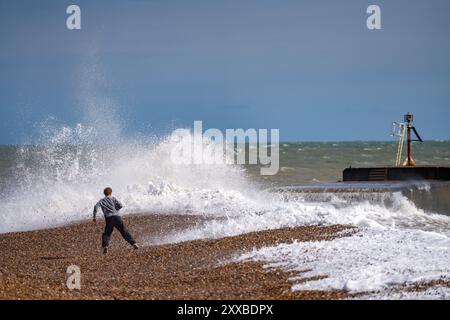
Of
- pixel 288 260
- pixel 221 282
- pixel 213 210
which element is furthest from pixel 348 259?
Result: pixel 213 210

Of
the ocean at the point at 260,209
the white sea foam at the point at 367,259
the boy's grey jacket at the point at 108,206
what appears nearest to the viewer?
the white sea foam at the point at 367,259

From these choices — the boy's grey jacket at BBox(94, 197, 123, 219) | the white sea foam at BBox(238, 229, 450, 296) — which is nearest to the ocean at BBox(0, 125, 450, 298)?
the white sea foam at BBox(238, 229, 450, 296)

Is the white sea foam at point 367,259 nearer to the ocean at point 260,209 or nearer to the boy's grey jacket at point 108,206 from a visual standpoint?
the ocean at point 260,209

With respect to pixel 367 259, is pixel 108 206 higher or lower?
higher

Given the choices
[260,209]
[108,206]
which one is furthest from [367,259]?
[260,209]

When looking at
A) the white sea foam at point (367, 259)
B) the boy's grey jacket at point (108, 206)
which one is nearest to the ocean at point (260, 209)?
the white sea foam at point (367, 259)

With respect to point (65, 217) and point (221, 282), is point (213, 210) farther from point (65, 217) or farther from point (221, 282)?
point (221, 282)

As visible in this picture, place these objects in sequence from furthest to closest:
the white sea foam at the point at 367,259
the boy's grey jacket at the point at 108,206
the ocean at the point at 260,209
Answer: the boy's grey jacket at the point at 108,206 < the ocean at the point at 260,209 < the white sea foam at the point at 367,259

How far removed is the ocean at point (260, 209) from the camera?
38.0ft

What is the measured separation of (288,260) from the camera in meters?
12.7

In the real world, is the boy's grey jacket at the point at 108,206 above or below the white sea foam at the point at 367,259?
above

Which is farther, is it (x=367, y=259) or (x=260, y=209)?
(x=260, y=209)

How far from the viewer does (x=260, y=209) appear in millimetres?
19641

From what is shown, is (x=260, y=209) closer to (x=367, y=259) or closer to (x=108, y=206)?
(x=108, y=206)
